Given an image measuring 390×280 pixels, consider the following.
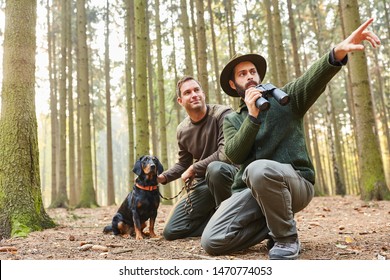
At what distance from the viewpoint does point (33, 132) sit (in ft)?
16.5

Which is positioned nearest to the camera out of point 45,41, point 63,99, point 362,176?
point 362,176

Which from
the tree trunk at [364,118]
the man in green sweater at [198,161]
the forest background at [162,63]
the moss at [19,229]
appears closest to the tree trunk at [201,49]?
the forest background at [162,63]

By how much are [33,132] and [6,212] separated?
3.72 ft

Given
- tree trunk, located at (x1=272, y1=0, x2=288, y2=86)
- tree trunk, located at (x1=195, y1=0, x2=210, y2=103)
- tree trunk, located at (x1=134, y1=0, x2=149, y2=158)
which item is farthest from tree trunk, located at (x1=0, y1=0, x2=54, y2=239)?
tree trunk, located at (x1=272, y1=0, x2=288, y2=86)

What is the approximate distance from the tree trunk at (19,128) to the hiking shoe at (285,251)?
3.27m

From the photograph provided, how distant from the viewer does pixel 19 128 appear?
485 cm

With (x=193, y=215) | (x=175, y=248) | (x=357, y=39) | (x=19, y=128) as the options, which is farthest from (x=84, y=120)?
(x=357, y=39)

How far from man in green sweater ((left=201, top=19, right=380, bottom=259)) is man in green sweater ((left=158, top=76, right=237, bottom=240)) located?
2.37 ft

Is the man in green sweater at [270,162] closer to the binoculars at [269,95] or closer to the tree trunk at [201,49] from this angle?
the binoculars at [269,95]

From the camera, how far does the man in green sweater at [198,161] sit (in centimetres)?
426

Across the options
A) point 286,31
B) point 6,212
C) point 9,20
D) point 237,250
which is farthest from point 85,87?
point 286,31

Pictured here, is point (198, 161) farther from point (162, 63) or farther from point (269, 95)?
point (162, 63)

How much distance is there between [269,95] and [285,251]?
4.35 ft

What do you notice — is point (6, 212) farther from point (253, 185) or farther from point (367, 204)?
point (367, 204)
